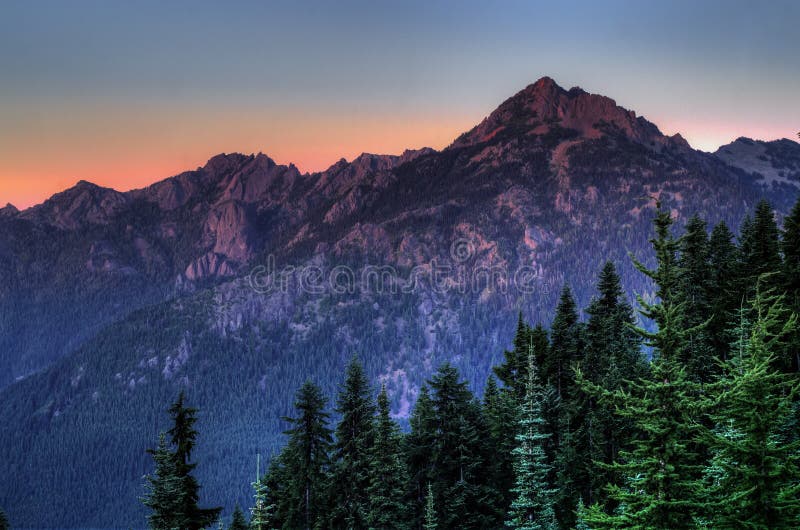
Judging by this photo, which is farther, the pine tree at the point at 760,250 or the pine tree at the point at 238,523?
the pine tree at the point at 238,523

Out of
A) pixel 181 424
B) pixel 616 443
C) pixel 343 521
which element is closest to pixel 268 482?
pixel 343 521

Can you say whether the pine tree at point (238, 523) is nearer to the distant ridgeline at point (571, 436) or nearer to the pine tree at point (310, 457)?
the distant ridgeline at point (571, 436)

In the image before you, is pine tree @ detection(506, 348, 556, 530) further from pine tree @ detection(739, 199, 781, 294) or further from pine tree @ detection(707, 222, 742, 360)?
pine tree @ detection(739, 199, 781, 294)

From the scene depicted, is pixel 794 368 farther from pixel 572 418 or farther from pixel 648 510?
pixel 648 510

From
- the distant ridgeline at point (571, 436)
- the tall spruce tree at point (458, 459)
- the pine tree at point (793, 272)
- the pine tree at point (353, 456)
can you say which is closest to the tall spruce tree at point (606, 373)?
the distant ridgeline at point (571, 436)

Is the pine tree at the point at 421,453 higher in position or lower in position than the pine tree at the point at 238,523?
higher

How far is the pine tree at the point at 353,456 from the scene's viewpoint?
4516 cm

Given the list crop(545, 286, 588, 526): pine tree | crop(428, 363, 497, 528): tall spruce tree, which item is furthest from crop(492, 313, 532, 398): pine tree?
crop(428, 363, 497, 528): tall spruce tree

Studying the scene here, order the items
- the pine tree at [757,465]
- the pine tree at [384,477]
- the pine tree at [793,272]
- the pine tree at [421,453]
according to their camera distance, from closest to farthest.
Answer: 1. the pine tree at [757,465]
2. the pine tree at [384,477]
3. the pine tree at [793,272]
4. the pine tree at [421,453]

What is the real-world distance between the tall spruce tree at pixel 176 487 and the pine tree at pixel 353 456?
8.76 m

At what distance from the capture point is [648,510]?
707 inches

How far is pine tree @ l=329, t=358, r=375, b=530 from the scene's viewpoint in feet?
148

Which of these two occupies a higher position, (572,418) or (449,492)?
(572,418)

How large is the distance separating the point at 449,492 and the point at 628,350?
1682cm
